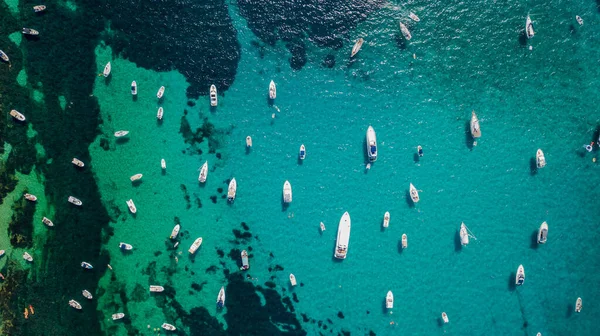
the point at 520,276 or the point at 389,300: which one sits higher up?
the point at 520,276

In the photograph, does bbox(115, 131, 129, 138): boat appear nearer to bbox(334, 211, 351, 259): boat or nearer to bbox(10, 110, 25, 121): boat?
bbox(10, 110, 25, 121): boat

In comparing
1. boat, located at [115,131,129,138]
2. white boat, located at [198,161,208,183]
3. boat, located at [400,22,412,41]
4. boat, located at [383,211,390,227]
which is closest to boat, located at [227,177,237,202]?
white boat, located at [198,161,208,183]

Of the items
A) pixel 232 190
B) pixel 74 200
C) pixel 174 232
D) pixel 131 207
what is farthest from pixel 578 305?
pixel 74 200

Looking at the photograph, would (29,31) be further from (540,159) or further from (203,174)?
(540,159)

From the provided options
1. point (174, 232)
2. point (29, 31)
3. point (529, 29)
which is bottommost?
point (174, 232)

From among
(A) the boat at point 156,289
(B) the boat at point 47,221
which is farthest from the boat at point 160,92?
(A) the boat at point 156,289

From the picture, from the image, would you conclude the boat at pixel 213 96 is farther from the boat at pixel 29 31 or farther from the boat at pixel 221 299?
the boat at pixel 221 299
